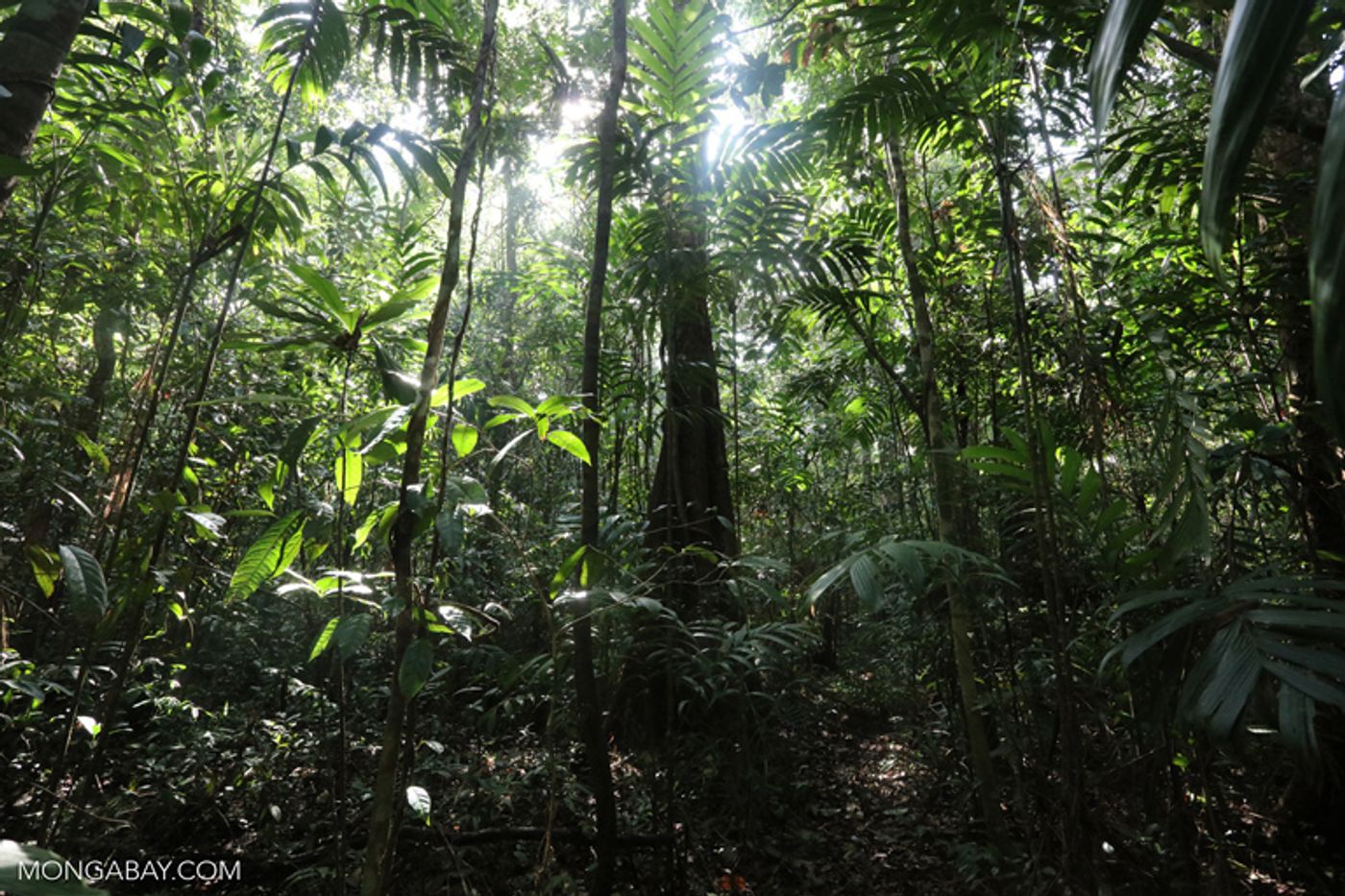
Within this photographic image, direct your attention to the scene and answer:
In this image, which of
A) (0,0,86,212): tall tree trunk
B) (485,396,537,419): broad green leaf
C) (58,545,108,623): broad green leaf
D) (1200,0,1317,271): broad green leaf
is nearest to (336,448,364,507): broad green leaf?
(485,396,537,419): broad green leaf

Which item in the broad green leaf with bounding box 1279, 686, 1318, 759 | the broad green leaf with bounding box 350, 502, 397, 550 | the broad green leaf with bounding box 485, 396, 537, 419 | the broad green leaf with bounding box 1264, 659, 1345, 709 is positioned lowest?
the broad green leaf with bounding box 1279, 686, 1318, 759

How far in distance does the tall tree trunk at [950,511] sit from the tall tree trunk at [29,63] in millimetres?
2559

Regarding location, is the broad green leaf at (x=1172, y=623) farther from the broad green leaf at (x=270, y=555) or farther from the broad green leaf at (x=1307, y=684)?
the broad green leaf at (x=270, y=555)

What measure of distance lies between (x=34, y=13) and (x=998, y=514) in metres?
3.23

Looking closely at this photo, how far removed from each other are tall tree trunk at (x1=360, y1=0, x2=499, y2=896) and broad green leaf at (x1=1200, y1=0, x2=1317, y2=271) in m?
1.37

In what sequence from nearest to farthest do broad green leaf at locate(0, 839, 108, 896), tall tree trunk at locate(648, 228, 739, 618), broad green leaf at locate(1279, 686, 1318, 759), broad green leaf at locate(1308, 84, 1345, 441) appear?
broad green leaf at locate(1308, 84, 1345, 441) < broad green leaf at locate(0, 839, 108, 896) < broad green leaf at locate(1279, 686, 1318, 759) < tall tree trunk at locate(648, 228, 739, 618)

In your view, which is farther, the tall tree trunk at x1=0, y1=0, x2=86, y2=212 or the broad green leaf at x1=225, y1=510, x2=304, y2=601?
the broad green leaf at x1=225, y1=510, x2=304, y2=601

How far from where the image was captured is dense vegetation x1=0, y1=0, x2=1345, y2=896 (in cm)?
157

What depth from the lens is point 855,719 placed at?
213 inches

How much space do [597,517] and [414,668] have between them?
0.93 meters

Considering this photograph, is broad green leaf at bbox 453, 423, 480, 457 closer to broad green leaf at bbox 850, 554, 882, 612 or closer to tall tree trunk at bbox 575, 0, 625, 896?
tall tree trunk at bbox 575, 0, 625, 896

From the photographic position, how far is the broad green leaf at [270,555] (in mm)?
1531

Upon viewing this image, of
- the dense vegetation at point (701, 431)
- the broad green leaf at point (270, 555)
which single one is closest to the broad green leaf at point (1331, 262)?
the dense vegetation at point (701, 431)

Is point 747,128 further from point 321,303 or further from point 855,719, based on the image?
point 855,719
